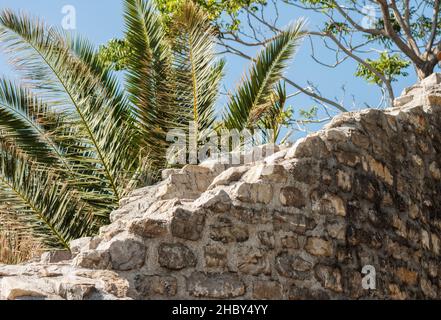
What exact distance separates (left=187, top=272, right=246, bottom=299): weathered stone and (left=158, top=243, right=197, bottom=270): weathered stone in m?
0.08

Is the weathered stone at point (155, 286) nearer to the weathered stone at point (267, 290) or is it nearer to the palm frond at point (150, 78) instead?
the weathered stone at point (267, 290)

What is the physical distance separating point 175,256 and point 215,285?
287 millimetres

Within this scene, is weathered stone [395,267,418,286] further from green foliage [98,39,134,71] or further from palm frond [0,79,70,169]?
green foliage [98,39,134,71]

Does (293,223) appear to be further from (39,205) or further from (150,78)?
(150,78)

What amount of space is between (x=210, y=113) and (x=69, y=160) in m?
1.76

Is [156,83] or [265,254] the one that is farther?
[156,83]

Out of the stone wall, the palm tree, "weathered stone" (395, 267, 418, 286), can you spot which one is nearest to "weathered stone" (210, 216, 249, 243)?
the stone wall

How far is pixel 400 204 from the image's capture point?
238 inches

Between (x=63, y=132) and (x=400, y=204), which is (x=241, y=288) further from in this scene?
(x=63, y=132)

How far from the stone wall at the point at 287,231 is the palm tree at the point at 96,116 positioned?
282cm

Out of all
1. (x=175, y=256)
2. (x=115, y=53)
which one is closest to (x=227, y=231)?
(x=175, y=256)

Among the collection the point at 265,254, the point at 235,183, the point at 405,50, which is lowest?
the point at 265,254
